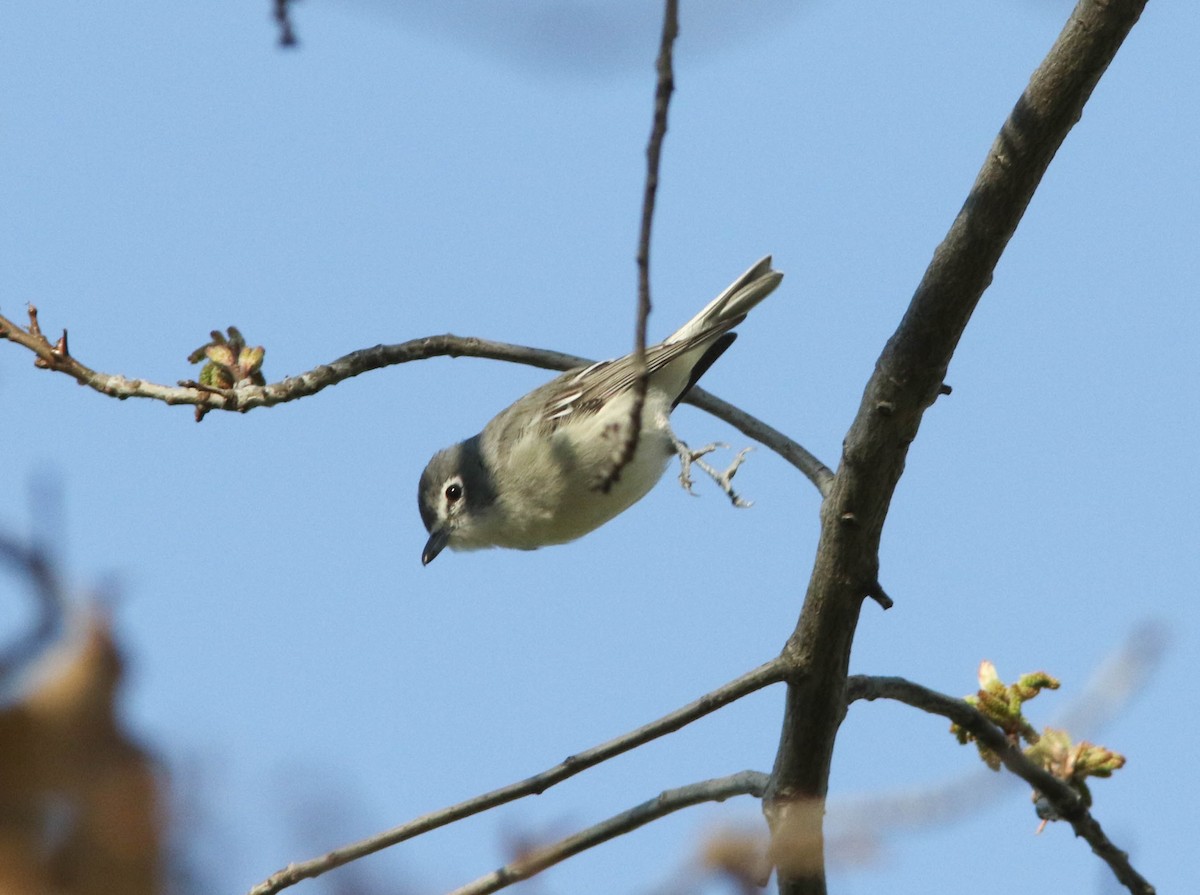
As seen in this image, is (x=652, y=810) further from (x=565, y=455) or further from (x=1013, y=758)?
(x=565, y=455)

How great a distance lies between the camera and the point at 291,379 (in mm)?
4742

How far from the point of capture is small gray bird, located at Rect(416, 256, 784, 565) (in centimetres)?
693

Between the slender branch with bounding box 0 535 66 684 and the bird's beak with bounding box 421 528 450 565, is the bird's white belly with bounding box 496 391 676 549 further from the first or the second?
the slender branch with bounding box 0 535 66 684

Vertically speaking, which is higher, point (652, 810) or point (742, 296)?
point (742, 296)

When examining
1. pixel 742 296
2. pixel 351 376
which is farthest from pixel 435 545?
pixel 351 376

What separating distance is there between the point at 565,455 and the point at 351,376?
7.34ft

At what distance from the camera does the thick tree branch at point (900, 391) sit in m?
3.54

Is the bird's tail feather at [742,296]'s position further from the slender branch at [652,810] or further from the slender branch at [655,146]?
the slender branch at [655,146]

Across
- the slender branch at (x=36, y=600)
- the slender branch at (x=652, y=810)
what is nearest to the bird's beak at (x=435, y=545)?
the slender branch at (x=652, y=810)

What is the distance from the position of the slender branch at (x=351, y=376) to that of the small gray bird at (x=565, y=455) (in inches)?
50.6

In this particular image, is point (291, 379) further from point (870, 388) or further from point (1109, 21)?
point (1109, 21)

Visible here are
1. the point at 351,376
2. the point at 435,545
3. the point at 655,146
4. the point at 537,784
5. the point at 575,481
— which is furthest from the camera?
the point at 435,545

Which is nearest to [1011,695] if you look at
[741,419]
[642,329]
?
[741,419]

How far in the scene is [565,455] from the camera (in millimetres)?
7055
